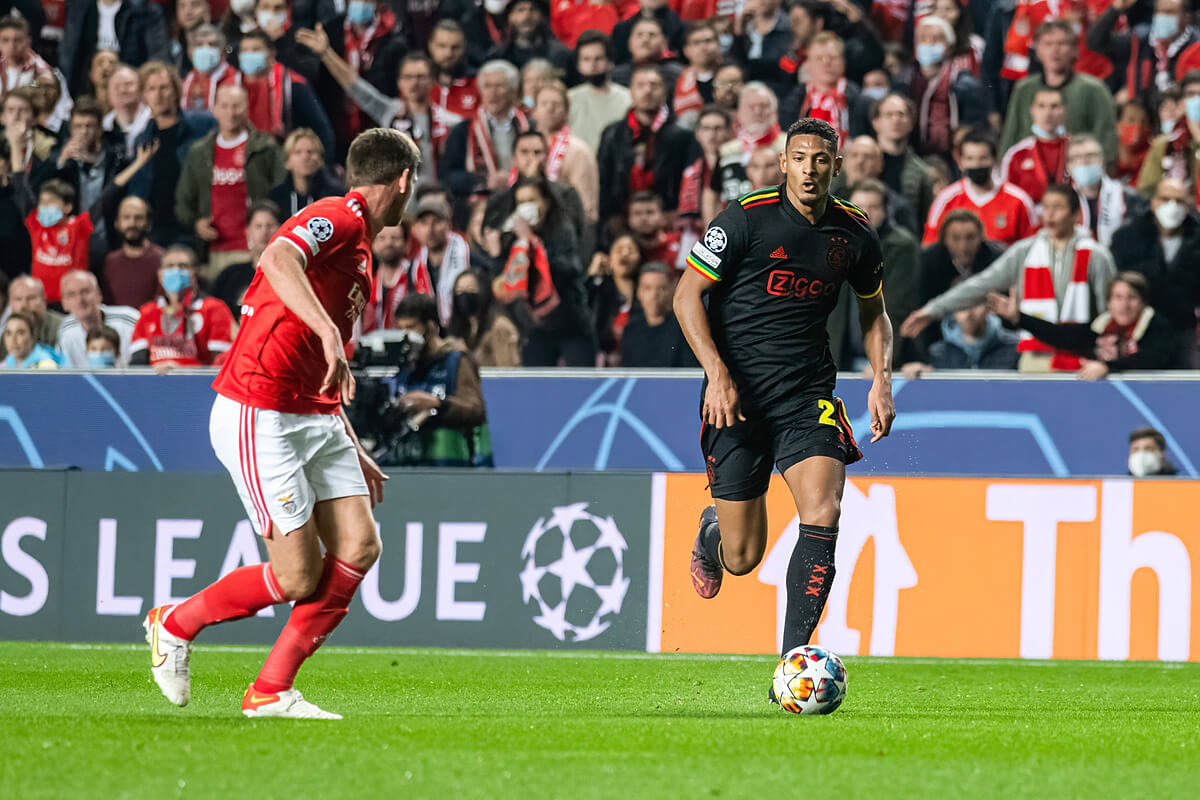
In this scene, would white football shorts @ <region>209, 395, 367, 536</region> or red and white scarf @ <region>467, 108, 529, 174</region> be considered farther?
red and white scarf @ <region>467, 108, 529, 174</region>

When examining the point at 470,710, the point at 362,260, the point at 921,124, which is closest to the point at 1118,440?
the point at 921,124

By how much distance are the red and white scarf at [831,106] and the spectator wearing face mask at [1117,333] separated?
2.43 m

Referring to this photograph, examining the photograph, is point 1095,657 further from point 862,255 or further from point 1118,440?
point 862,255

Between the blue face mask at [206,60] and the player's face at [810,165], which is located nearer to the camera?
the player's face at [810,165]

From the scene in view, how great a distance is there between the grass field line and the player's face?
4244 mm

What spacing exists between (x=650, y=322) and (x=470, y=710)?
647cm

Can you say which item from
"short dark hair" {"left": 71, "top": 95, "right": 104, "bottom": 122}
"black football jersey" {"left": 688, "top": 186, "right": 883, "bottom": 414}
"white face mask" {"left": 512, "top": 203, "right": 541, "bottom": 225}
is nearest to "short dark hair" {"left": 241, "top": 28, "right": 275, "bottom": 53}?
"short dark hair" {"left": 71, "top": 95, "right": 104, "bottom": 122}

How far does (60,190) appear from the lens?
14.8 metres

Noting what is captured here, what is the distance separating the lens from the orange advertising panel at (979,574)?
411 inches

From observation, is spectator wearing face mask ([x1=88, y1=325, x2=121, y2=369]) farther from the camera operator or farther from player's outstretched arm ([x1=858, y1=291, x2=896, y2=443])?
player's outstretched arm ([x1=858, y1=291, x2=896, y2=443])

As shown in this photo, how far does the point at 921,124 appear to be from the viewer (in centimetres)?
1414

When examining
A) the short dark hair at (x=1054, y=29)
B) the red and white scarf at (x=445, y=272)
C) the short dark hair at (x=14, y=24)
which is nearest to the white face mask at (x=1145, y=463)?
the short dark hair at (x=1054, y=29)

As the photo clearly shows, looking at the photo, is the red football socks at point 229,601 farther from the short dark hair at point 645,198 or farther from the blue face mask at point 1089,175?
the blue face mask at point 1089,175

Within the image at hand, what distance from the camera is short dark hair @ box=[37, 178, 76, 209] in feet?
48.5
